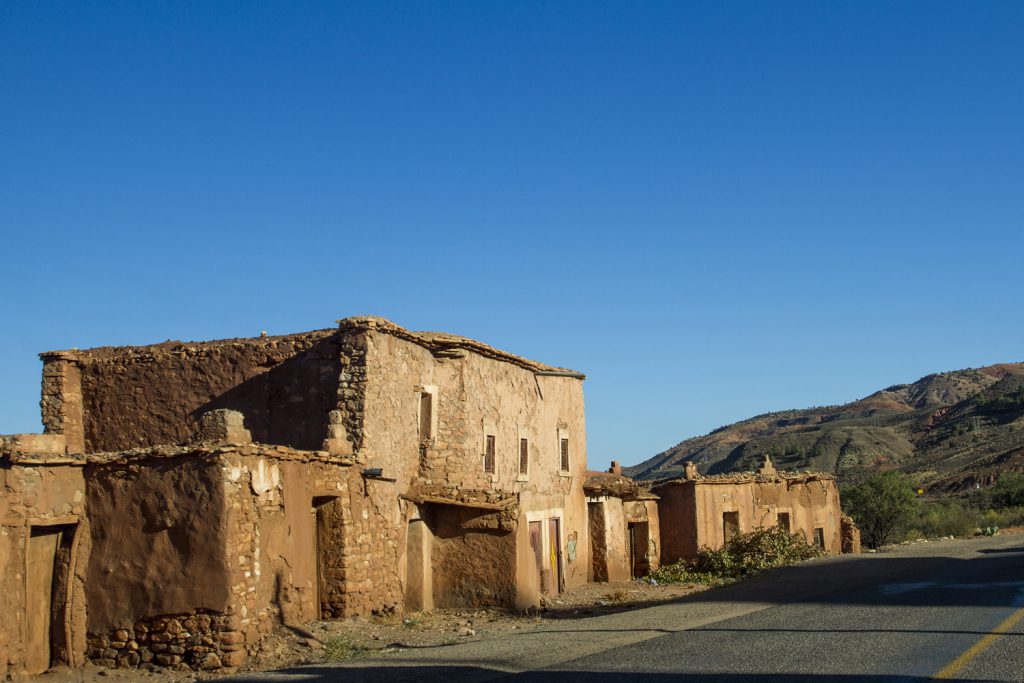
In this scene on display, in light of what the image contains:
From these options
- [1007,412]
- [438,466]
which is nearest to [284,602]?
[438,466]

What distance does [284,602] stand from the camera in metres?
14.9

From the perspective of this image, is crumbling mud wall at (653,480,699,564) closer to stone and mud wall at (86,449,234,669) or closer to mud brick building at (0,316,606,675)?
mud brick building at (0,316,606,675)

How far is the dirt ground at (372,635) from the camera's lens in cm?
1343

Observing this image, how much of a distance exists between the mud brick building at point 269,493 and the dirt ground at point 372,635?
30 cm

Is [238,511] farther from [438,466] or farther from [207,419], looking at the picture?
[438,466]

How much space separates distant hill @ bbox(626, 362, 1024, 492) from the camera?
63750 millimetres

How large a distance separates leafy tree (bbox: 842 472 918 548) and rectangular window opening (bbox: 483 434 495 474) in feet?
83.0

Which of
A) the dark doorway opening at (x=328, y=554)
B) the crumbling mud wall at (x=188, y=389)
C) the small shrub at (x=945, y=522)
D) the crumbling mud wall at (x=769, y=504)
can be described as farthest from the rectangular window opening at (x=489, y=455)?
the small shrub at (x=945, y=522)

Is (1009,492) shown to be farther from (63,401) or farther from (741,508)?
(63,401)

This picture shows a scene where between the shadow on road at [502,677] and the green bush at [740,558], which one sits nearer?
the shadow on road at [502,677]

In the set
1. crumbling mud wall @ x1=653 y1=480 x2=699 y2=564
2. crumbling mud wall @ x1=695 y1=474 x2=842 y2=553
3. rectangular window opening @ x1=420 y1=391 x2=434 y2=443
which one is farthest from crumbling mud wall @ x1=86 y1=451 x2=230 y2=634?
crumbling mud wall @ x1=695 y1=474 x2=842 y2=553

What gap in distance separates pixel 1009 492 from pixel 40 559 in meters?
46.3

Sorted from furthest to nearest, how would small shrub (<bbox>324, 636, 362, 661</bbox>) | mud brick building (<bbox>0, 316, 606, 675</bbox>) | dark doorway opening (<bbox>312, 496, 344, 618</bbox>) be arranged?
1. dark doorway opening (<bbox>312, 496, 344, 618</bbox>)
2. small shrub (<bbox>324, 636, 362, 661</bbox>)
3. mud brick building (<bbox>0, 316, 606, 675</bbox>)

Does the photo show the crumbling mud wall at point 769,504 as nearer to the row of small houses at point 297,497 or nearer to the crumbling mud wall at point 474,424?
the row of small houses at point 297,497
